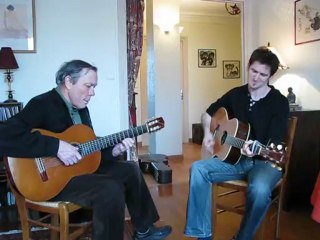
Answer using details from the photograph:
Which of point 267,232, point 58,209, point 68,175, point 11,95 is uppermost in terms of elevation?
point 11,95

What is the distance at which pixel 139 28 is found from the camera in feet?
11.7

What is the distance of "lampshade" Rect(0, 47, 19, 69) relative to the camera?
105 inches

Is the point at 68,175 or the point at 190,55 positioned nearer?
the point at 68,175

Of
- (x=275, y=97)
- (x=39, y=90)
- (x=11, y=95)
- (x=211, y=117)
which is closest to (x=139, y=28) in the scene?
(x=39, y=90)

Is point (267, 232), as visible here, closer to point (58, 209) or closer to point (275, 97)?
point (275, 97)

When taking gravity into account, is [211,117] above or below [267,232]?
above

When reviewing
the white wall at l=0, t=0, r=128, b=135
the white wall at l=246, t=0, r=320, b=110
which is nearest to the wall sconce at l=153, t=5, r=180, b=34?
Result: the white wall at l=246, t=0, r=320, b=110

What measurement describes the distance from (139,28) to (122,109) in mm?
948

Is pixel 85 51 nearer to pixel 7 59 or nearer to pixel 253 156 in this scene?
pixel 7 59

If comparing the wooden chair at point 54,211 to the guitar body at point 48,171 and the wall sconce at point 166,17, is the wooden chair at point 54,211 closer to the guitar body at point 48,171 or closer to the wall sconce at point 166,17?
the guitar body at point 48,171

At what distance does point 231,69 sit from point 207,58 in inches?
21.4

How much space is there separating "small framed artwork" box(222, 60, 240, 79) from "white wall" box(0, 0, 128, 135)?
3453 millimetres

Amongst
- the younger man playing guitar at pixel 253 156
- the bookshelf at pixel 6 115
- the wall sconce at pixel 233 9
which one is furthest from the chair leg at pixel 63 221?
the wall sconce at pixel 233 9

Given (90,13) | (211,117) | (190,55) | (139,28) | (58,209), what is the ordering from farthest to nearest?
1. (190,55)
2. (139,28)
3. (90,13)
4. (211,117)
5. (58,209)
